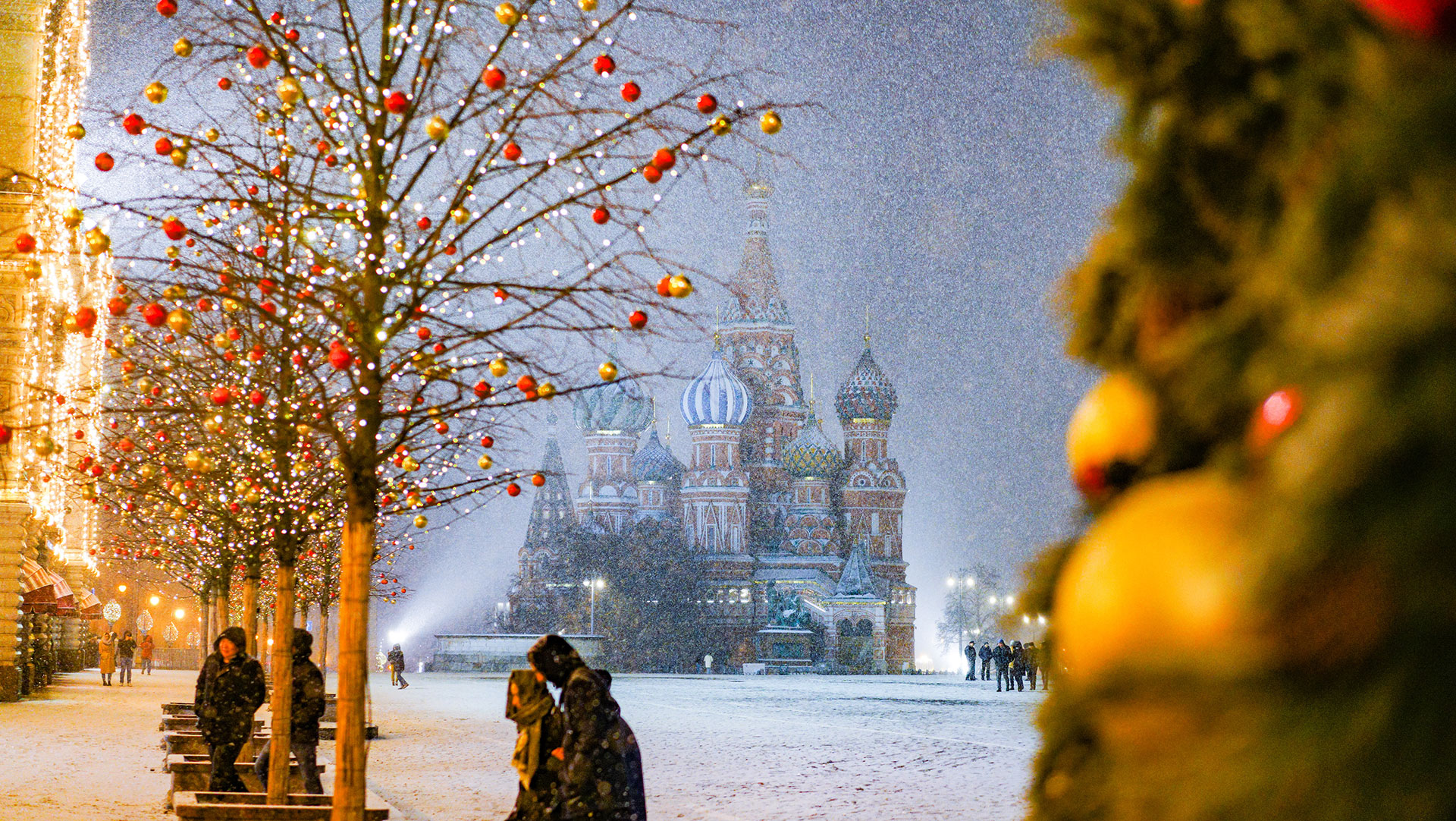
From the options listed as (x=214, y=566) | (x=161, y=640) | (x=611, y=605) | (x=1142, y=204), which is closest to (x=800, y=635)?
(x=611, y=605)

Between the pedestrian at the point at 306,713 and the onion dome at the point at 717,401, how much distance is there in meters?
78.7

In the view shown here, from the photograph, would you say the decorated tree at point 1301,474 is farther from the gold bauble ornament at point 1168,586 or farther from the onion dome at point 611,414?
the onion dome at point 611,414

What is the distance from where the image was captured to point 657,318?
7.72 m

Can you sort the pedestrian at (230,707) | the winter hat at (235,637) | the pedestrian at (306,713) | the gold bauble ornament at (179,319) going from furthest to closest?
the pedestrian at (306,713)
the winter hat at (235,637)
the pedestrian at (230,707)
the gold bauble ornament at (179,319)

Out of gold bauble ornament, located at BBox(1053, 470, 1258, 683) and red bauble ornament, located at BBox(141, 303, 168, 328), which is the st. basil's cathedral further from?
gold bauble ornament, located at BBox(1053, 470, 1258, 683)

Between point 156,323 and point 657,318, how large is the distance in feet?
8.48

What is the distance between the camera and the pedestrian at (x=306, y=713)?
1122cm

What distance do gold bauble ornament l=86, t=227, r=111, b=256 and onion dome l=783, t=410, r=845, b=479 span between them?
85.5m

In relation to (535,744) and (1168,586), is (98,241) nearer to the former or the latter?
(535,744)

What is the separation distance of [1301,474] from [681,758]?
17.1m

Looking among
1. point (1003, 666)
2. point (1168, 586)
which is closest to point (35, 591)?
point (1003, 666)

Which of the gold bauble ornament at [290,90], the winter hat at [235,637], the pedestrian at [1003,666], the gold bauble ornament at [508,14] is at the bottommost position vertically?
the pedestrian at [1003,666]

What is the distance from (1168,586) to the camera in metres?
1.30

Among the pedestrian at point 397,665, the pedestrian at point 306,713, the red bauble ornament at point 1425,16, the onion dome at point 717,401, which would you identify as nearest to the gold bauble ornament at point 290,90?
the pedestrian at point 306,713
